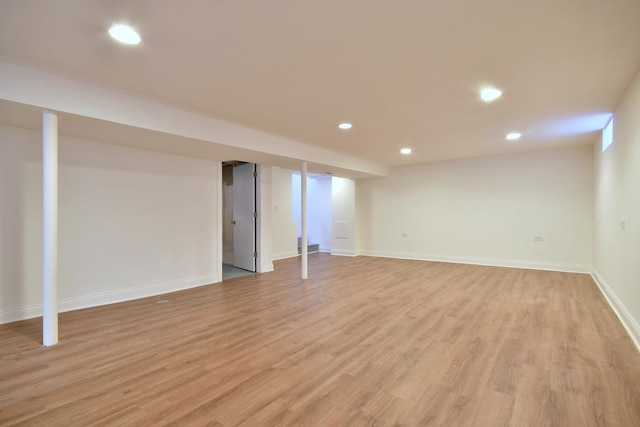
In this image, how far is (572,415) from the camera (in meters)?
1.86

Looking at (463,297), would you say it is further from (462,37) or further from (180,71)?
(180,71)

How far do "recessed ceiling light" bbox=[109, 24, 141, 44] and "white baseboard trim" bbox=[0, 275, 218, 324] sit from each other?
10.9 ft

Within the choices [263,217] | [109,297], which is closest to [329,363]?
[109,297]

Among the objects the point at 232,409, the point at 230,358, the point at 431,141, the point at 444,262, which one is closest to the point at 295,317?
the point at 230,358

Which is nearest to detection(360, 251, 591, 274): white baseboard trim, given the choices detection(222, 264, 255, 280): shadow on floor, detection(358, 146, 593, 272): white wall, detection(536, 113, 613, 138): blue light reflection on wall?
detection(358, 146, 593, 272): white wall

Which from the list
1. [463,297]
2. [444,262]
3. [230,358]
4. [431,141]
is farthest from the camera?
[444,262]

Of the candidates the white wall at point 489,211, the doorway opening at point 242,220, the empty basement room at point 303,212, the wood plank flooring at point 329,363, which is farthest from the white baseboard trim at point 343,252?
the wood plank flooring at point 329,363

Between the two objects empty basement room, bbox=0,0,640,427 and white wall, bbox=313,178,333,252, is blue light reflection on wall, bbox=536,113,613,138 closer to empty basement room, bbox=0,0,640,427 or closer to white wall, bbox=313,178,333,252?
empty basement room, bbox=0,0,640,427

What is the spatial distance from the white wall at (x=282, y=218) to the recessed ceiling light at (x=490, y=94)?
5.54 m

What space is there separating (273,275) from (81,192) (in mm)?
3404

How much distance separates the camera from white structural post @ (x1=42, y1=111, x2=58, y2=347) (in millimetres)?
2891

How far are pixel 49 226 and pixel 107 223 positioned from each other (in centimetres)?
136

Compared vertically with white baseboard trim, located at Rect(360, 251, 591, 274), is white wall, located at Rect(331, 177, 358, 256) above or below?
above

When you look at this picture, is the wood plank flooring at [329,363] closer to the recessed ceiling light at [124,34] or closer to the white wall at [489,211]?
the white wall at [489,211]
